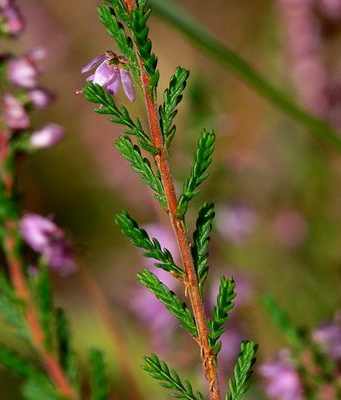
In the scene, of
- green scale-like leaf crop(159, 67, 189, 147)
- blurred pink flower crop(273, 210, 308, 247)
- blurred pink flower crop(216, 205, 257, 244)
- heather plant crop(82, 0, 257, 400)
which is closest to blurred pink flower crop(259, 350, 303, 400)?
heather plant crop(82, 0, 257, 400)

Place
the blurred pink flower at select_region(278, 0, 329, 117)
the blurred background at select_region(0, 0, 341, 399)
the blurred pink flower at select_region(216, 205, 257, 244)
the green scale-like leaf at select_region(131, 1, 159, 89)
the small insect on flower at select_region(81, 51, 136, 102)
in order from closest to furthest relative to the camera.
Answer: the green scale-like leaf at select_region(131, 1, 159, 89) < the small insect on flower at select_region(81, 51, 136, 102) < the blurred background at select_region(0, 0, 341, 399) < the blurred pink flower at select_region(216, 205, 257, 244) < the blurred pink flower at select_region(278, 0, 329, 117)

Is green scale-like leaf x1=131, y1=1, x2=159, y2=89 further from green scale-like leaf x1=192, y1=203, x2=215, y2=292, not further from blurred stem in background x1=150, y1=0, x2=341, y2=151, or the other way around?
blurred stem in background x1=150, y1=0, x2=341, y2=151

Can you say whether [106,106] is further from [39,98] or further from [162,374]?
[39,98]

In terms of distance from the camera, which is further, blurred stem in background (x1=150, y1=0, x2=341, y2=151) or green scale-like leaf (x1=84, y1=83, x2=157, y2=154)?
blurred stem in background (x1=150, y1=0, x2=341, y2=151)

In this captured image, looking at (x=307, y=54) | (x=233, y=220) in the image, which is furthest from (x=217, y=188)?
(x=307, y=54)

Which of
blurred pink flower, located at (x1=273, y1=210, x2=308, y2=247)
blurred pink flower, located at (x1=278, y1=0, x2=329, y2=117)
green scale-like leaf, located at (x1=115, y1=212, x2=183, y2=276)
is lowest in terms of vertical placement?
green scale-like leaf, located at (x1=115, y1=212, x2=183, y2=276)

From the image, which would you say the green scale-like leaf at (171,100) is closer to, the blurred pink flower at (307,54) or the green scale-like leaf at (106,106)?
the green scale-like leaf at (106,106)

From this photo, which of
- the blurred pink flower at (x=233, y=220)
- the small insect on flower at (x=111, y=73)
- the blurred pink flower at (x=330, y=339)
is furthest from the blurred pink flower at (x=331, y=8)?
the small insect on flower at (x=111, y=73)
